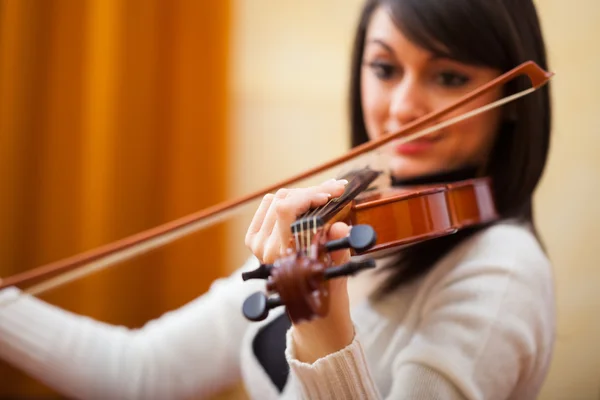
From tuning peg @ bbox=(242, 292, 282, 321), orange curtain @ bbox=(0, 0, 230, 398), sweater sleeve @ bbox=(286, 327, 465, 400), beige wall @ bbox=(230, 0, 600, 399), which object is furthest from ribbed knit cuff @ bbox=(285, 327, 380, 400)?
orange curtain @ bbox=(0, 0, 230, 398)

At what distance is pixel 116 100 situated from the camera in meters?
1.28

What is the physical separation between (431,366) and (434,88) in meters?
→ 0.35

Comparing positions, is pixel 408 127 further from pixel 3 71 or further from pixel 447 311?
pixel 3 71

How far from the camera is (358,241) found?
0.35 meters

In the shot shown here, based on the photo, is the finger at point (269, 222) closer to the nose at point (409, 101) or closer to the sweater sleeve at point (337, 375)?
the sweater sleeve at point (337, 375)

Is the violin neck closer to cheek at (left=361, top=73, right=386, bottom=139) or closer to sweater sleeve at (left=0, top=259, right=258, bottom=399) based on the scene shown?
cheek at (left=361, top=73, right=386, bottom=139)

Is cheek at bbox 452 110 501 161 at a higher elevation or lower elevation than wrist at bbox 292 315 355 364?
higher

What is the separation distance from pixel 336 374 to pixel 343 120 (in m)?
0.85

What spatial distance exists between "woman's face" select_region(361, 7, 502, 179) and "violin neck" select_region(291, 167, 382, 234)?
0.28 ft

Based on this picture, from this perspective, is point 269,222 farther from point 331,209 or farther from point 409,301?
point 409,301

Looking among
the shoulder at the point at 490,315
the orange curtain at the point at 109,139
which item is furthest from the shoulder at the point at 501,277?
the orange curtain at the point at 109,139

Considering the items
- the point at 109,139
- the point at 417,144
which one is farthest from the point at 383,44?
the point at 109,139

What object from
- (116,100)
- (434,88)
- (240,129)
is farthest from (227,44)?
(434,88)

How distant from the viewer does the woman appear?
0.46m
